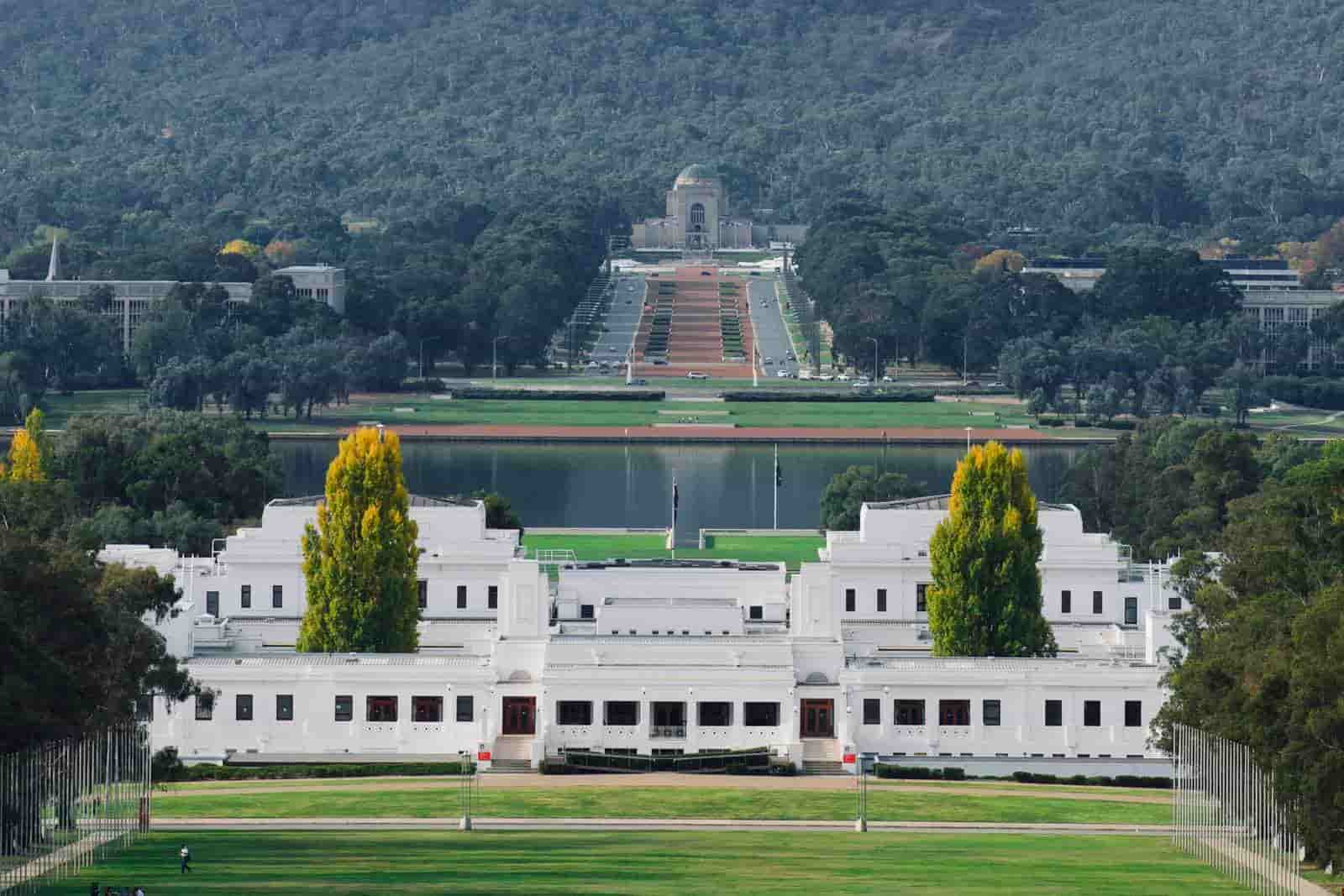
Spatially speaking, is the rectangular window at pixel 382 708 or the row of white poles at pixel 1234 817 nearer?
the row of white poles at pixel 1234 817

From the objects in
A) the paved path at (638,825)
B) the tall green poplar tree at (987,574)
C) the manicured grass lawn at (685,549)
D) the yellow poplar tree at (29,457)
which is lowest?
the paved path at (638,825)

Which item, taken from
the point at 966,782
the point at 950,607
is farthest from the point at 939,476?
the point at 966,782

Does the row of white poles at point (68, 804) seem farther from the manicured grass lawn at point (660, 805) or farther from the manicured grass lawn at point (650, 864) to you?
the manicured grass lawn at point (660, 805)

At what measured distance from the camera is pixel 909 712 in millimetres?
70688

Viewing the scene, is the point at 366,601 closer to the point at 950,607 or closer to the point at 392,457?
the point at 392,457

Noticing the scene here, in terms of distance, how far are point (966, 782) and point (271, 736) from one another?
47.1 feet

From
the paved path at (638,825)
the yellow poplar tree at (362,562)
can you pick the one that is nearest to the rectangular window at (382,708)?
the yellow poplar tree at (362,562)

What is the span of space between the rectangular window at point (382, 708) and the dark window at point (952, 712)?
11.2m

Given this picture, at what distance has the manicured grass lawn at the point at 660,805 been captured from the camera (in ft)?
200

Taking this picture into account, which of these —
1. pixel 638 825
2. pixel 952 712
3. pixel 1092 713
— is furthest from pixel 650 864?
pixel 1092 713

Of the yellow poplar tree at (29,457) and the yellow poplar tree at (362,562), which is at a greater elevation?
the yellow poplar tree at (29,457)

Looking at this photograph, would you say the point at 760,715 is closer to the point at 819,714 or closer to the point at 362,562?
the point at 819,714

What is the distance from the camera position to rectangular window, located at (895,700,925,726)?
70.7 meters

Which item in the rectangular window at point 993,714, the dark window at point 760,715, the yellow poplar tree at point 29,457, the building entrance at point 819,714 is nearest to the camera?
the dark window at point 760,715
